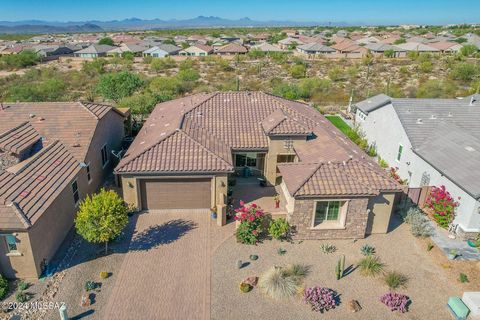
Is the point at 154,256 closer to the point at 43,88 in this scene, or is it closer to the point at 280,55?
the point at 43,88

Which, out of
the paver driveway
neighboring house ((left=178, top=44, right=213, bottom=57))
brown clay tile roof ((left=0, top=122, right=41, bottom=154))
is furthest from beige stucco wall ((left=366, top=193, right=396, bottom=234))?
neighboring house ((left=178, top=44, right=213, bottom=57))

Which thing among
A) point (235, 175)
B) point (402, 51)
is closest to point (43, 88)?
point (235, 175)

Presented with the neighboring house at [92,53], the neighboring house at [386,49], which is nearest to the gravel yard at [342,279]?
the neighboring house at [386,49]

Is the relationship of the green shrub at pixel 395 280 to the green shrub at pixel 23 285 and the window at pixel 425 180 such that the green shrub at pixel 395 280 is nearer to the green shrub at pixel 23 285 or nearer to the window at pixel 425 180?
the window at pixel 425 180

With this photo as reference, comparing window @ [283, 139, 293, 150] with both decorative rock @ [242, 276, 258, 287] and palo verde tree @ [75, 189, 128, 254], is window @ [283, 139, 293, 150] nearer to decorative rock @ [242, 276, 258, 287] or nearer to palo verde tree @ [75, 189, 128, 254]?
decorative rock @ [242, 276, 258, 287]

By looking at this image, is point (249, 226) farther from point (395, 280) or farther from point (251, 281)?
point (395, 280)

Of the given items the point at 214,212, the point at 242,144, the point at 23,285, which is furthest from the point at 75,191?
the point at 242,144
